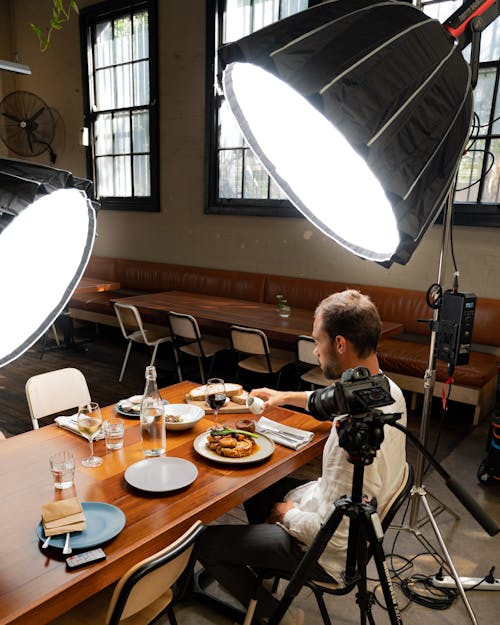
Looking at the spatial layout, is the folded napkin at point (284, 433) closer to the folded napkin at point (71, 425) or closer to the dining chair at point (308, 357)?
the folded napkin at point (71, 425)

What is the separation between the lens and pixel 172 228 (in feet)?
21.5

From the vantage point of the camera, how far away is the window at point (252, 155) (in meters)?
4.24

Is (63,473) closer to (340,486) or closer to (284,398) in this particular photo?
(340,486)

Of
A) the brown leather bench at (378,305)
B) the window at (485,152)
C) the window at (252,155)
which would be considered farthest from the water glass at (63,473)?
the window at (485,152)

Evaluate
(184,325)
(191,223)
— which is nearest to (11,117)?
(191,223)

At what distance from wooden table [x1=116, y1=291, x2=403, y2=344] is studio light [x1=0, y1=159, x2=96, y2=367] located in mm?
2974

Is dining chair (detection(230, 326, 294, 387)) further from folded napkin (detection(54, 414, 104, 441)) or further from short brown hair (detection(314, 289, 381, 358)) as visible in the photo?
short brown hair (detection(314, 289, 381, 358))

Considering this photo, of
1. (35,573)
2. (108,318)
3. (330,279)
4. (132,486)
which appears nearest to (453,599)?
(132,486)

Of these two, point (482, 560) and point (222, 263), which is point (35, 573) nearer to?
point (482, 560)

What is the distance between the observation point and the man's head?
162 centimetres

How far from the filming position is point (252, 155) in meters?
5.54

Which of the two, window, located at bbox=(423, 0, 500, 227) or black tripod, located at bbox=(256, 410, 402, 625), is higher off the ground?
window, located at bbox=(423, 0, 500, 227)

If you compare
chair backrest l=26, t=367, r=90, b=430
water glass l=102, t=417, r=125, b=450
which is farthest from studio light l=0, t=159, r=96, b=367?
chair backrest l=26, t=367, r=90, b=430

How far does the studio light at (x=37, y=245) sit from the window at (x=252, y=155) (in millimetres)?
3804
